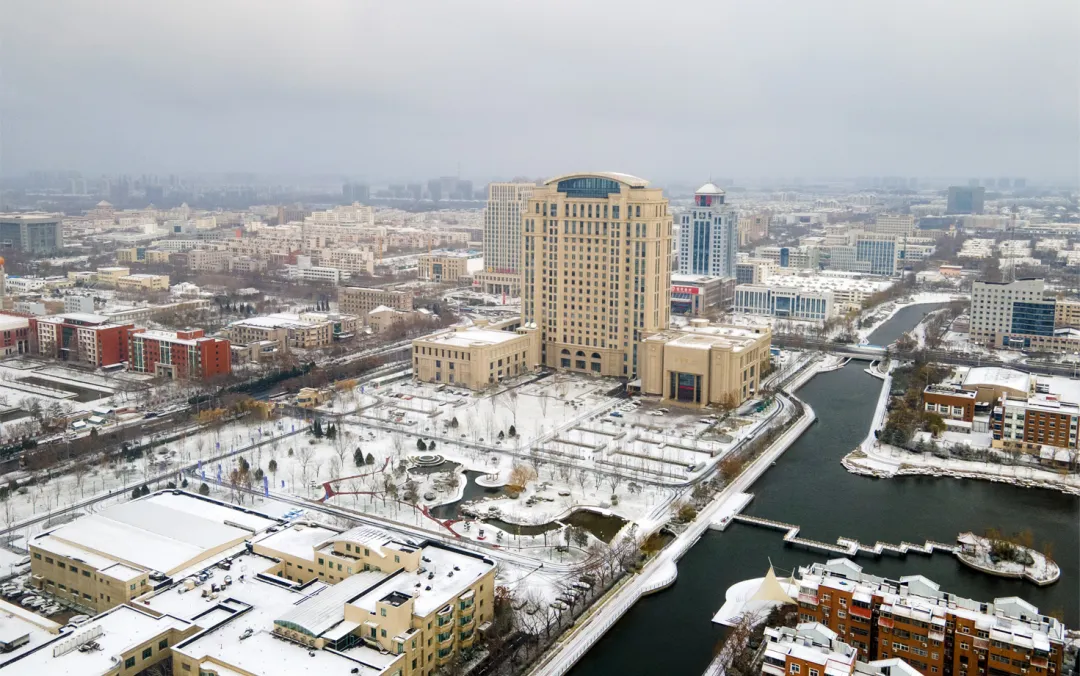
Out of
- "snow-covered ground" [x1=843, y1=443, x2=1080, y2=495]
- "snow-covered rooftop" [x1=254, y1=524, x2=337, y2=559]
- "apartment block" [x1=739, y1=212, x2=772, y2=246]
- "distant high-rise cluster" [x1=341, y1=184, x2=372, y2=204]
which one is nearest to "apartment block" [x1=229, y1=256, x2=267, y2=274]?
"apartment block" [x1=739, y1=212, x2=772, y2=246]

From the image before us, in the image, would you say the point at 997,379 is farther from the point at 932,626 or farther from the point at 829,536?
the point at 932,626

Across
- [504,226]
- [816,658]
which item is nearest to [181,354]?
[816,658]

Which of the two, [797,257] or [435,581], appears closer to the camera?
[435,581]

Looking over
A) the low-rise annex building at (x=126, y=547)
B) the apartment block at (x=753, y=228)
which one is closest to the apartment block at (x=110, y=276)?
the low-rise annex building at (x=126, y=547)

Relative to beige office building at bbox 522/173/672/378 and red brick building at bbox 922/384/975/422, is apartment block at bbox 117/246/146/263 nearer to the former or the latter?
beige office building at bbox 522/173/672/378

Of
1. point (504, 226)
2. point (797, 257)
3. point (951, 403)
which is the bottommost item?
point (951, 403)

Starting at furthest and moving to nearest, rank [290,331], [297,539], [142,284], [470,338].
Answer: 1. [142,284]
2. [290,331]
3. [470,338]
4. [297,539]

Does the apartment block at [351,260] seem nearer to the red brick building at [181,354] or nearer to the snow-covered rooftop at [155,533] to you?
the red brick building at [181,354]

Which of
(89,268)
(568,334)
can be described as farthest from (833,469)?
(89,268)
